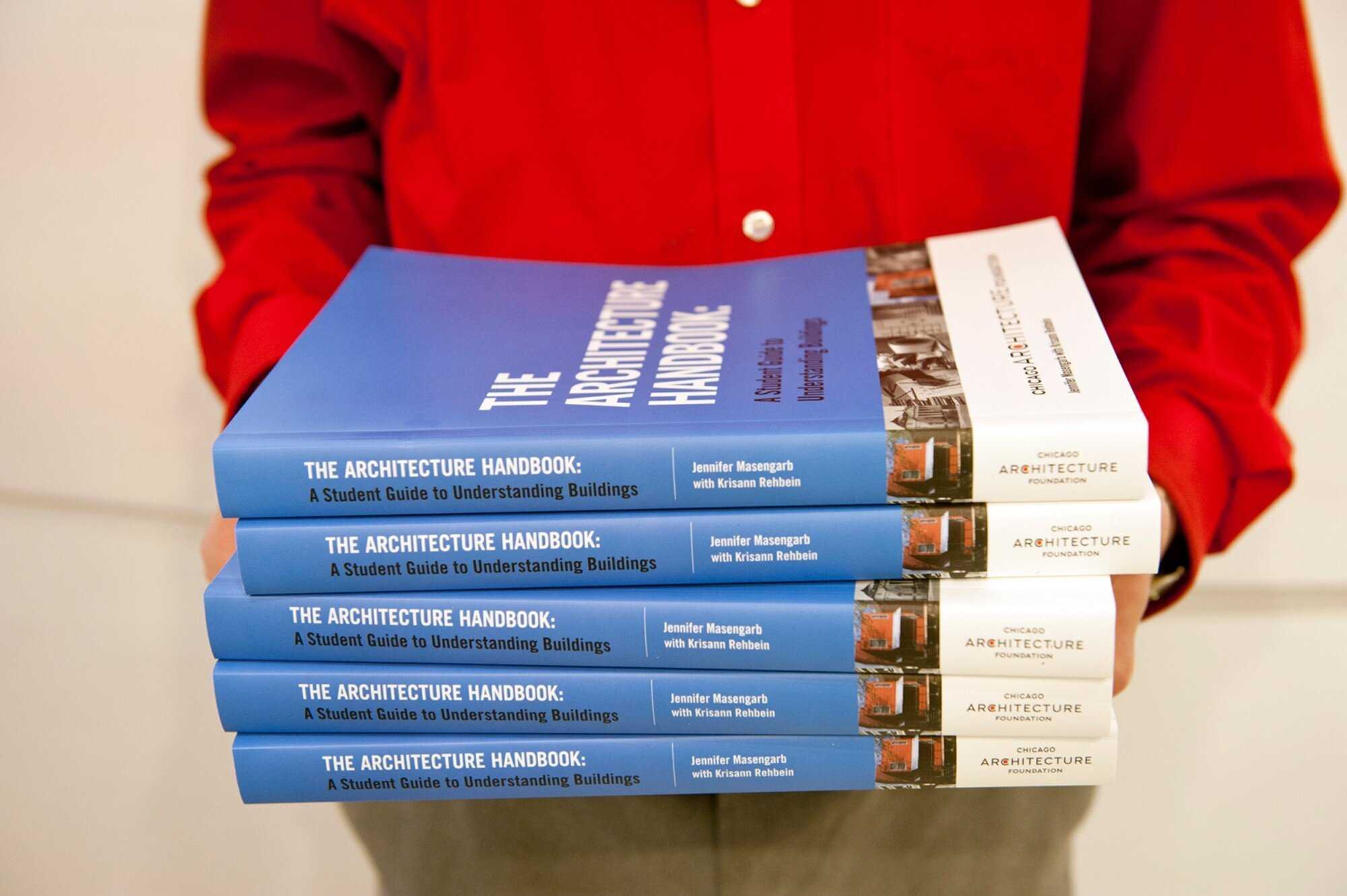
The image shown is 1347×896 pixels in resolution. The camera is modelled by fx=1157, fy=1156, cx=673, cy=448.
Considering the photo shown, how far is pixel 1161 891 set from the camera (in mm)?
838

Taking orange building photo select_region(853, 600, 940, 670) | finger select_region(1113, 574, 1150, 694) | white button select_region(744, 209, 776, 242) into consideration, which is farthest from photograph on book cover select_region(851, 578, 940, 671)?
white button select_region(744, 209, 776, 242)

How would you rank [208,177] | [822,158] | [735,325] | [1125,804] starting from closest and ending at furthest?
[735,325] → [822,158] → [208,177] → [1125,804]

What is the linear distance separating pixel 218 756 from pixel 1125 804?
724 mm

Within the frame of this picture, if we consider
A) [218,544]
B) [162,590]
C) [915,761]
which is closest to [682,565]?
[915,761]

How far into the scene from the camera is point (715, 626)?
17.3 inches

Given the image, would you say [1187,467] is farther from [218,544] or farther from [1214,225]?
[218,544]

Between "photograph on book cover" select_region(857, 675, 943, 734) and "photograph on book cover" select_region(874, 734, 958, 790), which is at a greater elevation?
"photograph on book cover" select_region(857, 675, 943, 734)

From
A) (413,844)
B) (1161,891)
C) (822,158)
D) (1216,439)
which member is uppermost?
(822,158)

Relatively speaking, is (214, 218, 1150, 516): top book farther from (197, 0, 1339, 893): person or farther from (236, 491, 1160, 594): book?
(197, 0, 1339, 893): person

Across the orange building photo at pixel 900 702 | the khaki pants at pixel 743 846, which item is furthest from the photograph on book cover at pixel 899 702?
the khaki pants at pixel 743 846

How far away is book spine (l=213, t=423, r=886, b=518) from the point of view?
1.36 ft

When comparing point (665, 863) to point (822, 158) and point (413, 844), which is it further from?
point (822, 158)

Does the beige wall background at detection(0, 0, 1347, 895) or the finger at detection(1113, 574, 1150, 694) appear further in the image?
the beige wall background at detection(0, 0, 1347, 895)

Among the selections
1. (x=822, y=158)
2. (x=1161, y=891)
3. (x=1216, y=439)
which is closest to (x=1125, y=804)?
(x=1161, y=891)
